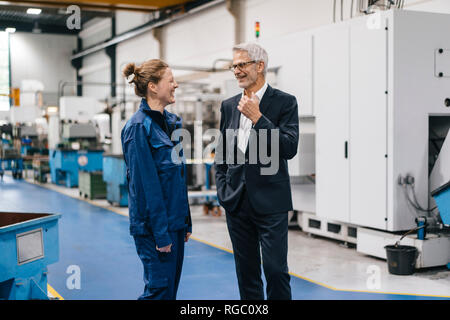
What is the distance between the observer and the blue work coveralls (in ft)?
6.98

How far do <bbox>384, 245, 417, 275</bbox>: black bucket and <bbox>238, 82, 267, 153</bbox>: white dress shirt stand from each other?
2331 millimetres

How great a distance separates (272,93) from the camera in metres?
2.38

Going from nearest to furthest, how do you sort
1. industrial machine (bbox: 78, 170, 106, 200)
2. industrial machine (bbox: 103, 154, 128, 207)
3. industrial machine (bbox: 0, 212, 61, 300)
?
industrial machine (bbox: 0, 212, 61, 300) < industrial machine (bbox: 103, 154, 128, 207) < industrial machine (bbox: 78, 170, 106, 200)

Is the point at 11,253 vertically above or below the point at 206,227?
above

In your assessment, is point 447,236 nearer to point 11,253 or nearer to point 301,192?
point 301,192

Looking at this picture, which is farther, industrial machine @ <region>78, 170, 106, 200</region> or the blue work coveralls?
industrial machine @ <region>78, 170, 106, 200</region>

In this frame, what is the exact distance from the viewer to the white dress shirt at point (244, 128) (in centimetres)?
239

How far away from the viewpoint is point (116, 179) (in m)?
8.20

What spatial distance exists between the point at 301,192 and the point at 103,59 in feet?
41.9

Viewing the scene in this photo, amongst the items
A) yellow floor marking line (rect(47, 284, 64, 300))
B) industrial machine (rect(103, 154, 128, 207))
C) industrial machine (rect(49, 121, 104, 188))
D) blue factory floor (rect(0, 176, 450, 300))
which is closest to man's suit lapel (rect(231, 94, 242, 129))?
blue factory floor (rect(0, 176, 450, 300))

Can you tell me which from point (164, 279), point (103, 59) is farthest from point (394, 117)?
point (103, 59)

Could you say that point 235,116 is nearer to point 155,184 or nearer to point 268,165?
point 268,165

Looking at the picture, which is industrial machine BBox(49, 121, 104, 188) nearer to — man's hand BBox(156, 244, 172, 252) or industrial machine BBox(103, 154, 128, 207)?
industrial machine BBox(103, 154, 128, 207)
